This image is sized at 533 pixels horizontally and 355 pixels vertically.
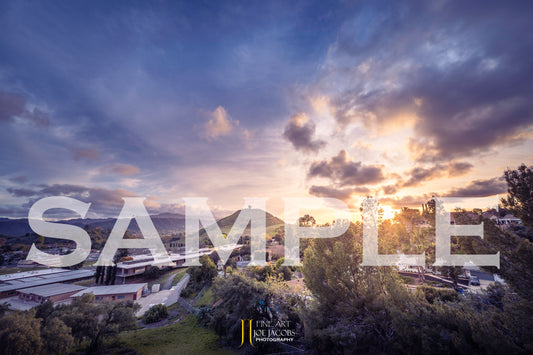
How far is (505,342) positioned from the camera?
5105 mm

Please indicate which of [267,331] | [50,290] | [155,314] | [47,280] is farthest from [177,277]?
[267,331]

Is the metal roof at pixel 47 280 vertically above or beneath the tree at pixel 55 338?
beneath

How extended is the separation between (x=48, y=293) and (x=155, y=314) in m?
15.4

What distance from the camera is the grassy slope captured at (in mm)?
13477

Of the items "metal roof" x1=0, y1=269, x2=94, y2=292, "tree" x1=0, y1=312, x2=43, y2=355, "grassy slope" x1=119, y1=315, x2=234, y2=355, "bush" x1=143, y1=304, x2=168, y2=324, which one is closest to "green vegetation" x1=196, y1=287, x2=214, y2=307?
"bush" x1=143, y1=304, x2=168, y2=324

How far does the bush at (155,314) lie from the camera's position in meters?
19.4

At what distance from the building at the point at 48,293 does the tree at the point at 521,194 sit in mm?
36841

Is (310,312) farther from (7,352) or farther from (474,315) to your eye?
(7,352)

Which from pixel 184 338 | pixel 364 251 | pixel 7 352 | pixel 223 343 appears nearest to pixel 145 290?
pixel 184 338

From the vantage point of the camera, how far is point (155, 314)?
19.7m

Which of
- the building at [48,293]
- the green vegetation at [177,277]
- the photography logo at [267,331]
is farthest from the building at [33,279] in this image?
the photography logo at [267,331]

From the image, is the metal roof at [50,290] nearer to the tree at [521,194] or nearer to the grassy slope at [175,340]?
the grassy slope at [175,340]

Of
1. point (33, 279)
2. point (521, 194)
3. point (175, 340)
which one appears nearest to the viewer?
point (521, 194)

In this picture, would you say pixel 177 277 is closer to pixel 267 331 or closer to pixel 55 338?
pixel 55 338
